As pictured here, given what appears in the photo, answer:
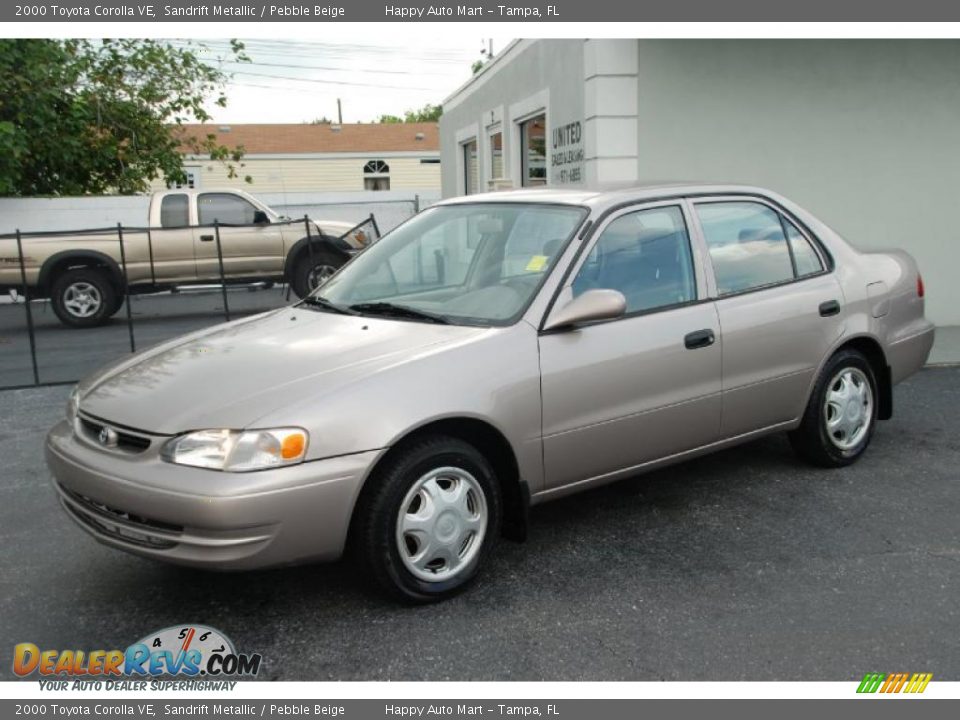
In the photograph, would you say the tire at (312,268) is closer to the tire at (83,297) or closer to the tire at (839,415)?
the tire at (83,297)

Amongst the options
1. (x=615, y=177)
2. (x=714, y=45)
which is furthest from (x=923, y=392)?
(x=714, y=45)

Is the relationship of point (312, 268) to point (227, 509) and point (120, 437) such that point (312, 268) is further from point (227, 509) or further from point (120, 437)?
point (227, 509)

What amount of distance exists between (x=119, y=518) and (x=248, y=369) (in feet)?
2.40

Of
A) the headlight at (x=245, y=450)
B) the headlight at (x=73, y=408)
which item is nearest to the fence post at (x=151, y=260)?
the headlight at (x=73, y=408)

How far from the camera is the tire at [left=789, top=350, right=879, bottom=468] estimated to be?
5164mm

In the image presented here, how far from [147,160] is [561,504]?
16960mm

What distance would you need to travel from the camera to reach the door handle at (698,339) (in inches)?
173

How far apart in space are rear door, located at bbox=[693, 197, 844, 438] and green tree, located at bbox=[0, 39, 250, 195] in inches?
573

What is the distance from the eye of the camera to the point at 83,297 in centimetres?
1296

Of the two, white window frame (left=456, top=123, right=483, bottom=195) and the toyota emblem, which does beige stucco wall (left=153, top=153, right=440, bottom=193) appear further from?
the toyota emblem

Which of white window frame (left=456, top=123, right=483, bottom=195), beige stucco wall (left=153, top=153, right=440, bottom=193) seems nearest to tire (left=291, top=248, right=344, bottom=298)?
white window frame (left=456, top=123, right=483, bottom=195)

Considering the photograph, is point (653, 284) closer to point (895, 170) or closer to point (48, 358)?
point (895, 170)
